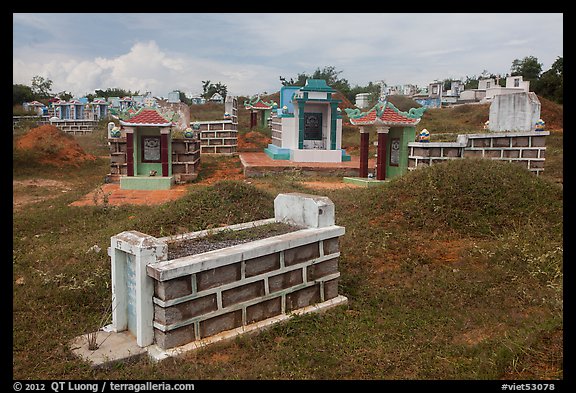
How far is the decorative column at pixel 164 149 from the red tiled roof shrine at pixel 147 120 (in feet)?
0.78

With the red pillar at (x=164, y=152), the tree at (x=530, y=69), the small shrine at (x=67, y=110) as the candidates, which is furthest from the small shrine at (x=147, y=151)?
the tree at (x=530, y=69)

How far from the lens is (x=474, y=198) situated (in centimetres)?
966

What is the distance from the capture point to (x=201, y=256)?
511 centimetres

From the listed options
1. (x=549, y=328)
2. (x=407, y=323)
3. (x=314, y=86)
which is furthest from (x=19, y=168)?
(x=549, y=328)

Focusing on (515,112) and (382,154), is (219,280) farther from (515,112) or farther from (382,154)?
(515,112)

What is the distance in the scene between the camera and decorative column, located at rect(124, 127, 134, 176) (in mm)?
15961

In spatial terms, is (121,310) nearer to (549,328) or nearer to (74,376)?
(74,376)

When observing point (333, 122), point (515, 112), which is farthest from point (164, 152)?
point (515, 112)

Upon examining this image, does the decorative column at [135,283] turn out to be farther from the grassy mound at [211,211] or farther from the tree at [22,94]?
the tree at [22,94]

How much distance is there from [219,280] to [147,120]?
11.9 m

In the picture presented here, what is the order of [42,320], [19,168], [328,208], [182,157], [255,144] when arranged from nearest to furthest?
[42,320], [328,208], [182,157], [19,168], [255,144]

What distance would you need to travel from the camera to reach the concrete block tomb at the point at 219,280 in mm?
4875

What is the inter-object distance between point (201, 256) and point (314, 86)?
55.1 feet

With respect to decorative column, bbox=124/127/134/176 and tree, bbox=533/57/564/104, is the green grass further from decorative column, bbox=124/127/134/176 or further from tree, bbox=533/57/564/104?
tree, bbox=533/57/564/104
